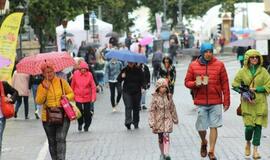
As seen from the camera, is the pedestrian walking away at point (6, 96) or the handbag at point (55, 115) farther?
the pedestrian walking away at point (6, 96)

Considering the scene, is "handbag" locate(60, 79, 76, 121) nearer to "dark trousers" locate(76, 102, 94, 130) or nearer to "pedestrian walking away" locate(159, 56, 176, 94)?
"dark trousers" locate(76, 102, 94, 130)

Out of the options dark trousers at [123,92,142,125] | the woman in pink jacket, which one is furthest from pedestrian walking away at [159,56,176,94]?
the woman in pink jacket

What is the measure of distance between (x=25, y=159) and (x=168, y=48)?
40.4 m

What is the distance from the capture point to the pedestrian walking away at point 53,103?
1269cm

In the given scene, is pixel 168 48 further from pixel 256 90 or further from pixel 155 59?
pixel 256 90

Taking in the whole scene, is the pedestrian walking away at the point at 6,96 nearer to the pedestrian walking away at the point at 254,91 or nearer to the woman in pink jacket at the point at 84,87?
the pedestrian walking away at the point at 254,91

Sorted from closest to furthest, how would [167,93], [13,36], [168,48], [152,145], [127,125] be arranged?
[167,93]
[152,145]
[13,36]
[127,125]
[168,48]

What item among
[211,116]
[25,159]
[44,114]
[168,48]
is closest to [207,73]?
[211,116]

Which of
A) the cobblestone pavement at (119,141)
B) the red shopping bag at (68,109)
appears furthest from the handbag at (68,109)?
the cobblestone pavement at (119,141)

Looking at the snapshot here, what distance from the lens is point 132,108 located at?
64.6ft

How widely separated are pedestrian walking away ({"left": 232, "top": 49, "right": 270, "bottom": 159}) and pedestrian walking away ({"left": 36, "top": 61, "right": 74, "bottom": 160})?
274 cm

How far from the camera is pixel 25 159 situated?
1512cm

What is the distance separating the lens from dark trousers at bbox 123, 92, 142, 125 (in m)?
19.5

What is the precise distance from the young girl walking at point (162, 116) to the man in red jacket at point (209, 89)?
1.49 feet
